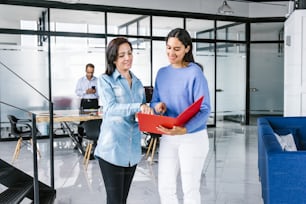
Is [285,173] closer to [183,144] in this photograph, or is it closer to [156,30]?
[183,144]

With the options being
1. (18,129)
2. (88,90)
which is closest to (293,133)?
(88,90)

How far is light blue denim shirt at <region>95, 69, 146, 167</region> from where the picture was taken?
1.99m

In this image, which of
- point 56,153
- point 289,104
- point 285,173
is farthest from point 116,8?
point 285,173

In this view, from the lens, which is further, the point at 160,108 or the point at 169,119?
the point at 160,108

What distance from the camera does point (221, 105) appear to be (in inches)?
373

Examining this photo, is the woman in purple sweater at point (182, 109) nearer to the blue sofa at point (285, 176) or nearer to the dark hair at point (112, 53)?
the dark hair at point (112, 53)

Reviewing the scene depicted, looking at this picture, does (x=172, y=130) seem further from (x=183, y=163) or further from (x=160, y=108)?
(x=183, y=163)

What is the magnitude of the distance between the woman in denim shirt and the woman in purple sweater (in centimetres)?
14

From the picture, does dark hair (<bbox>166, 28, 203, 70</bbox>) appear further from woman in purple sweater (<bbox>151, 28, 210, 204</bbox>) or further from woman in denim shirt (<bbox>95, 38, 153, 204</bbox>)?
woman in denim shirt (<bbox>95, 38, 153, 204</bbox>)

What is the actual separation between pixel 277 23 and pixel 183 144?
8200mm

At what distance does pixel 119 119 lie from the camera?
2035 mm

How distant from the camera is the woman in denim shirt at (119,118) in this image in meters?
2.00

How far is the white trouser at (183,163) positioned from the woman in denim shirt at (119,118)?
173 millimetres

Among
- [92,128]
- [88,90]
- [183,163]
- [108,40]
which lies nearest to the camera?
[183,163]
